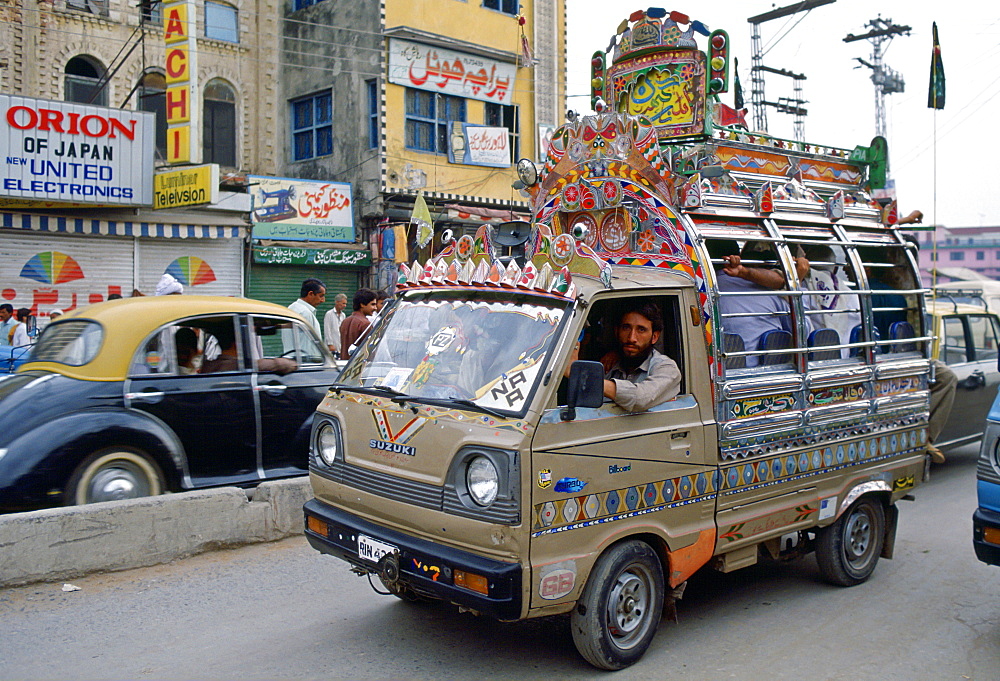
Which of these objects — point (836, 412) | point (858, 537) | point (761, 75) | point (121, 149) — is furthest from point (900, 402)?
point (761, 75)

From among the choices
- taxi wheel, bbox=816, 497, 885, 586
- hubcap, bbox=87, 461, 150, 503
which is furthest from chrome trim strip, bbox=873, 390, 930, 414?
hubcap, bbox=87, 461, 150, 503

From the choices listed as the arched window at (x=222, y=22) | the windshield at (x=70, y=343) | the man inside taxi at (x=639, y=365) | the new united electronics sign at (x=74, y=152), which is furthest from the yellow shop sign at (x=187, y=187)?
the man inside taxi at (x=639, y=365)

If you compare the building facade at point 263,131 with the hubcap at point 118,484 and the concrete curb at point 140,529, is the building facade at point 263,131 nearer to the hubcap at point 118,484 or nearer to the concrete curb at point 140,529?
the hubcap at point 118,484

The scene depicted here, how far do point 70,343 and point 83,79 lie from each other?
14.0 meters

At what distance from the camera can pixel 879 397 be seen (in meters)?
6.25

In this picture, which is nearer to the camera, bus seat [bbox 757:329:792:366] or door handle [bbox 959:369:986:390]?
bus seat [bbox 757:329:792:366]

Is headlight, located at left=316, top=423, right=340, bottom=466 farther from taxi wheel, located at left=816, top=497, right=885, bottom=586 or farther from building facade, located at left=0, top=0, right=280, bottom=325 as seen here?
building facade, located at left=0, top=0, right=280, bottom=325

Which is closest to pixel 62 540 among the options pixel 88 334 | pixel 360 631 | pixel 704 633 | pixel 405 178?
pixel 88 334

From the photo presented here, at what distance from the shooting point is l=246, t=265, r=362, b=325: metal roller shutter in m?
18.7

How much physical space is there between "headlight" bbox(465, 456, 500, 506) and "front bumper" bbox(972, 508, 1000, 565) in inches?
115

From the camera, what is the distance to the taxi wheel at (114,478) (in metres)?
6.10

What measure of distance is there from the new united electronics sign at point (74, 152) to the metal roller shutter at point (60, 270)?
1.46 meters

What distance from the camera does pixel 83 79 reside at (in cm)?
1833

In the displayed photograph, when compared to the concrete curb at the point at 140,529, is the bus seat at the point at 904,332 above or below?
above
